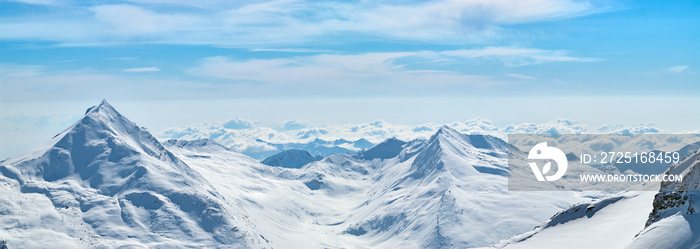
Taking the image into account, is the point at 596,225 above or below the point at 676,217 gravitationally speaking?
below

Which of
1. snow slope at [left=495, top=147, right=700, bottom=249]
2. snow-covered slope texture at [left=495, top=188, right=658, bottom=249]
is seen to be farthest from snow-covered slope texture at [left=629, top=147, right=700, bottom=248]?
snow-covered slope texture at [left=495, top=188, right=658, bottom=249]

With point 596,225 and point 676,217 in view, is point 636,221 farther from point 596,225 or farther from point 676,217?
point 676,217

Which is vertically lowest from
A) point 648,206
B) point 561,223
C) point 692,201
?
point 561,223

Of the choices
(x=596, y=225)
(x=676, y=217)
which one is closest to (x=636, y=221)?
(x=596, y=225)

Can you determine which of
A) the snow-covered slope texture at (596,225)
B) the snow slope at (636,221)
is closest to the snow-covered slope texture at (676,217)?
the snow slope at (636,221)

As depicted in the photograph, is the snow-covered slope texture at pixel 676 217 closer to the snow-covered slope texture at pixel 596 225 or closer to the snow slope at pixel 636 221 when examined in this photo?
the snow slope at pixel 636 221

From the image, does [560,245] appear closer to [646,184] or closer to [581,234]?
[581,234]

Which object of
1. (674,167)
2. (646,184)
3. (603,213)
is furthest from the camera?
(646,184)

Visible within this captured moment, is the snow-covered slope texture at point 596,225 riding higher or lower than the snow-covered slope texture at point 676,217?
lower

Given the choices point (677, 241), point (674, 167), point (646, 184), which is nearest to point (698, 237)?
point (677, 241)
